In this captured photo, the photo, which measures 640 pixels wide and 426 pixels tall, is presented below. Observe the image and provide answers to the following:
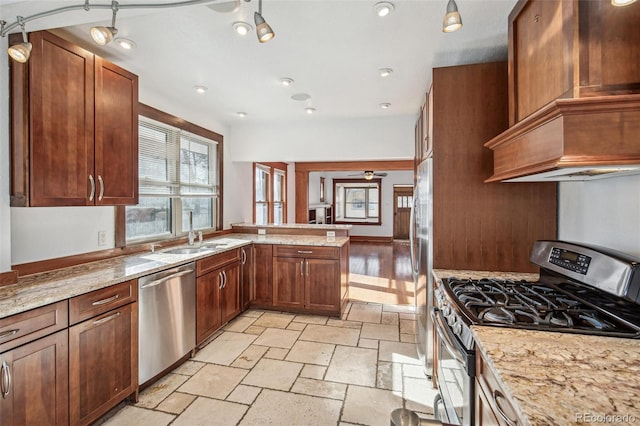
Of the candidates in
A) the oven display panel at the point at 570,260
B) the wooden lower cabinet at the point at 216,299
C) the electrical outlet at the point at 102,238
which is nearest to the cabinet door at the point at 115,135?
the electrical outlet at the point at 102,238

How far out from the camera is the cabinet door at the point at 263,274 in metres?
3.79

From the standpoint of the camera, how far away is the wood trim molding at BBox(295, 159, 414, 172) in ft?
20.2

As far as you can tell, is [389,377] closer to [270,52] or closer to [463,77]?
[463,77]

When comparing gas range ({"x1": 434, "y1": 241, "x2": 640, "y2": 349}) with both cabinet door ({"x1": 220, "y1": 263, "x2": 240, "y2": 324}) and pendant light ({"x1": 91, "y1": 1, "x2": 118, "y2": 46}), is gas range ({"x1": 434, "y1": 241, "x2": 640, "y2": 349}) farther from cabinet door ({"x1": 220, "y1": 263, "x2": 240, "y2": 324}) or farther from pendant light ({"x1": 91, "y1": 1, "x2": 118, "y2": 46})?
cabinet door ({"x1": 220, "y1": 263, "x2": 240, "y2": 324})

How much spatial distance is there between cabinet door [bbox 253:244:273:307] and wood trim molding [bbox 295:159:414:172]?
294cm

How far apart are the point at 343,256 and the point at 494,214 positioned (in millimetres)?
1984

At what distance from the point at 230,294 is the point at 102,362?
1555mm

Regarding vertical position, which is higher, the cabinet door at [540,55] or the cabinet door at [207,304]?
the cabinet door at [540,55]

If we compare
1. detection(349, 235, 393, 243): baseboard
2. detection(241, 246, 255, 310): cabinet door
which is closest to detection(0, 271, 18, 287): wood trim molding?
detection(241, 246, 255, 310): cabinet door

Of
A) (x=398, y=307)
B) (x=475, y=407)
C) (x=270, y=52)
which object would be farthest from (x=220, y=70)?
(x=398, y=307)

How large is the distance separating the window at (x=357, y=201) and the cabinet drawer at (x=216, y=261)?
→ 7.84m

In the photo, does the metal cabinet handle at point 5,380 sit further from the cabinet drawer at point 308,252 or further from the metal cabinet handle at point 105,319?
the cabinet drawer at point 308,252

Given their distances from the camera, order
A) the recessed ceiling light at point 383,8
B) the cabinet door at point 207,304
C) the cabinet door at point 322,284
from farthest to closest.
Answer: the cabinet door at point 322,284 < the cabinet door at point 207,304 < the recessed ceiling light at point 383,8

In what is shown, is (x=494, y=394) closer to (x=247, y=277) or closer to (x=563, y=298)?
(x=563, y=298)
